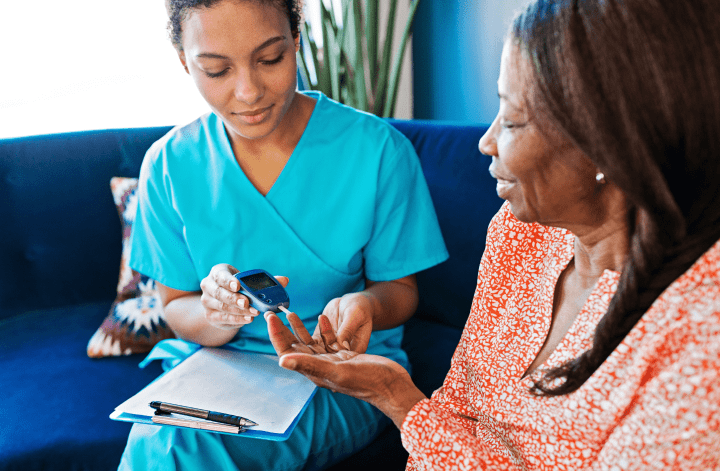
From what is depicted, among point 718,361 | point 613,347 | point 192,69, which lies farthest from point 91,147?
point 718,361

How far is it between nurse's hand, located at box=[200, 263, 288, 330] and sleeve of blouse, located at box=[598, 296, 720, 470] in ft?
1.96

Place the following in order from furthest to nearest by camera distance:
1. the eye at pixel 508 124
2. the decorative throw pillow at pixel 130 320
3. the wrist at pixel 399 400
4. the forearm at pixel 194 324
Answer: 1. the decorative throw pillow at pixel 130 320
2. the forearm at pixel 194 324
3. the wrist at pixel 399 400
4. the eye at pixel 508 124

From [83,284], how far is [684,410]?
1.69 meters

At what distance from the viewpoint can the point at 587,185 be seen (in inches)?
26.2

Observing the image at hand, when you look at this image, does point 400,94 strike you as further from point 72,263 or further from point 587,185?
point 587,185

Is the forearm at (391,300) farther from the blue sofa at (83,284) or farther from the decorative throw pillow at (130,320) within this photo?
the decorative throw pillow at (130,320)

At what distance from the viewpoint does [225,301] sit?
0.95m

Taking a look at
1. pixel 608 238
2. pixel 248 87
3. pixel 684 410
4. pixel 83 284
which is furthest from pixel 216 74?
pixel 83 284

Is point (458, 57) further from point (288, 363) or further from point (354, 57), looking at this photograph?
point (288, 363)

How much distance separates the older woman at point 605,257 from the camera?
536mm

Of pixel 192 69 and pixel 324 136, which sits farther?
pixel 324 136

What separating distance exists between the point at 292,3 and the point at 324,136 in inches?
11.0

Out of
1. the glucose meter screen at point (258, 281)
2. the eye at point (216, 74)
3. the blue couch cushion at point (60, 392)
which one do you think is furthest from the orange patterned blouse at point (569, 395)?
the blue couch cushion at point (60, 392)

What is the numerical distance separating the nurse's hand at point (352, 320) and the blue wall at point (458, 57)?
1009 millimetres
